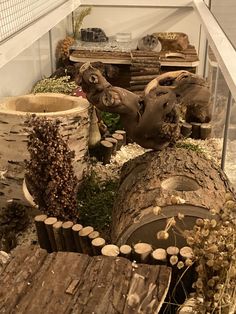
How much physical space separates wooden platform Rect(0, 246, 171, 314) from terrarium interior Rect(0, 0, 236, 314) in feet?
0.11

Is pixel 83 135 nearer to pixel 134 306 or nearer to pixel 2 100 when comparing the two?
pixel 2 100

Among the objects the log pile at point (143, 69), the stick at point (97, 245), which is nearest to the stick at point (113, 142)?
the log pile at point (143, 69)

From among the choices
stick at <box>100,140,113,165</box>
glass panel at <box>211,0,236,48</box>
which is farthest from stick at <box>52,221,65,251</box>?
glass panel at <box>211,0,236,48</box>

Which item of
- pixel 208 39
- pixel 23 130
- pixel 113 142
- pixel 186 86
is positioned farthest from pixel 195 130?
pixel 23 130

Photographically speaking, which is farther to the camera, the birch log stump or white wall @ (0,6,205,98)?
white wall @ (0,6,205,98)

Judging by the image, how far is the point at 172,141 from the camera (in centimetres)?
239

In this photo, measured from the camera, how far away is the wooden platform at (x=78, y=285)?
135cm

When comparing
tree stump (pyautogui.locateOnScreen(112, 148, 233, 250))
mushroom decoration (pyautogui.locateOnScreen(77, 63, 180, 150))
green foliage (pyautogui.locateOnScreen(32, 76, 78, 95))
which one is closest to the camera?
tree stump (pyautogui.locateOnScreen(112, 148, 233, 250))

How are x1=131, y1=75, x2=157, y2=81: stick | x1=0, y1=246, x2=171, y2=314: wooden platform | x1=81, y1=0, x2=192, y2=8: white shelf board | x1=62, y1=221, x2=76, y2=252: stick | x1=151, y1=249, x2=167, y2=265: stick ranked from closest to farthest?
x1=0, y1=246, x2=171, y2=314: wooden platform < x1=151, y1=249, x2=167, y2=265: stick < x1=62, y1=221, x2=76, y2=252: stick < x1=131, y1=75, x2=157, y2=81: stick < x1=81, y1=0, x2=192, y2=8: white shelf board

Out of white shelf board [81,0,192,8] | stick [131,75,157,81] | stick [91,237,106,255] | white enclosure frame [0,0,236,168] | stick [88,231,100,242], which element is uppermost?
white enclosure frame [0,0,236,168]

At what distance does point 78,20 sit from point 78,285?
313cm

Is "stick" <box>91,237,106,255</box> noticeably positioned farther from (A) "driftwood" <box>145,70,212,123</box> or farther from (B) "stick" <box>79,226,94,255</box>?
(A) "driftwood" <box>145,70,212,123</box>

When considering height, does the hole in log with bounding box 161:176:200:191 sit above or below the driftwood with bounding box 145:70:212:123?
below

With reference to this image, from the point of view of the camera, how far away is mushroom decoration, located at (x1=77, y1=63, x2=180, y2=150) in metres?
2.26
